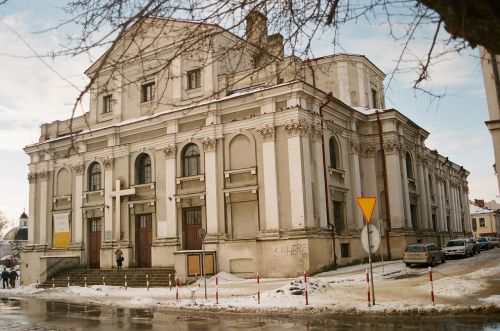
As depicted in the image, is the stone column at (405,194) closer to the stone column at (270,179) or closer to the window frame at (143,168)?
the stone column at (270,179)

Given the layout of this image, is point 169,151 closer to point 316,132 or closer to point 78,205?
point 78,205

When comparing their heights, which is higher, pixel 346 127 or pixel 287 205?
pixel 346 127

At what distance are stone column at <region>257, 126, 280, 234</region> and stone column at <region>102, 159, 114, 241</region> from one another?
36.5ft

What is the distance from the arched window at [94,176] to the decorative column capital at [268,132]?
1355cm

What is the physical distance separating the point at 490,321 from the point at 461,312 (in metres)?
1.51

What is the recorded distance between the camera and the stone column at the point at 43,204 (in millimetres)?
37938

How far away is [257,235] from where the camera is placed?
2834 centimetres

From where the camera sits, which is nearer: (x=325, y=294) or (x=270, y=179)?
(x=325, y=294)

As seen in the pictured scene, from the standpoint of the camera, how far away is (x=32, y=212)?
3897 centimetres

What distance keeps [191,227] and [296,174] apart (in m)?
7.77

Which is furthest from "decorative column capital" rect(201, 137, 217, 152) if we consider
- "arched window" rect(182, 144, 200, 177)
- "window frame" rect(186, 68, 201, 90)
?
"window frame" rect(186, 68, 201, 90)

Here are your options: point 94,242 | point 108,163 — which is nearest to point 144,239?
point 94,242

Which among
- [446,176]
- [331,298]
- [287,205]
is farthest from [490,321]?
[446,176]

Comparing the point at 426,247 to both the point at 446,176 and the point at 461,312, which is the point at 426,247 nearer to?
the point at 461,312
